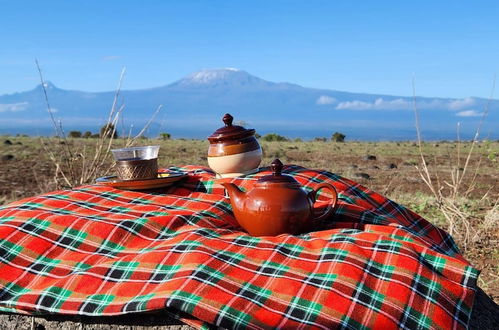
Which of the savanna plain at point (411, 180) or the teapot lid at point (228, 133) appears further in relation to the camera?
the savanna plain at point (411, 180)

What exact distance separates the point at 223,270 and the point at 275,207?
1.28 ft

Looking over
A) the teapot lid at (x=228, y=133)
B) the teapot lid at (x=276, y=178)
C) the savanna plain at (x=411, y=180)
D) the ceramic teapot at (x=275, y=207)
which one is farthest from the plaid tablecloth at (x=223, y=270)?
the savanna plain at (x=411, y=180)

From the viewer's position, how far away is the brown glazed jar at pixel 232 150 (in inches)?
118

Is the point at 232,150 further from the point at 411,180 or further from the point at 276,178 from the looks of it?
the point at 411,180

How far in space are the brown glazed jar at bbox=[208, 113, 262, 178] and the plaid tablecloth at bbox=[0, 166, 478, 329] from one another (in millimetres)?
288

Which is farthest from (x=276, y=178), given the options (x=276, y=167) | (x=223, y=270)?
(x=223, y=270)

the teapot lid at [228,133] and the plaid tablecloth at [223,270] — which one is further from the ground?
the teapot lid at [228,133]

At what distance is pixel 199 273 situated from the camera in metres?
2.12

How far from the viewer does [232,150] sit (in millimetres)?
3010

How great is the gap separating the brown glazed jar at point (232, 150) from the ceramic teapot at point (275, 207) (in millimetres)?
490

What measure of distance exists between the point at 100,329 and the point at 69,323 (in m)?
0.14

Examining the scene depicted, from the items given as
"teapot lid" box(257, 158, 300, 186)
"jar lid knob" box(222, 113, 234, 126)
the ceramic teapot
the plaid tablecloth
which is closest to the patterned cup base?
the plaid tablecloth

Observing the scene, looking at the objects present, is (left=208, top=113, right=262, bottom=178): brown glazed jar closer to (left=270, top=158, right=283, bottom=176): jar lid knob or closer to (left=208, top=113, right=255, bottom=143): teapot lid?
(left=208, top=113, right=255, bottom=143): teapot lid

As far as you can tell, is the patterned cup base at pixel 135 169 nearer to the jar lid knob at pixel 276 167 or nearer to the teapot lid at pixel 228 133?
the teapot lid at pixel 228 133
